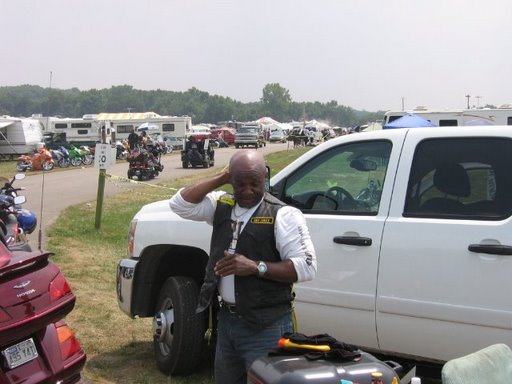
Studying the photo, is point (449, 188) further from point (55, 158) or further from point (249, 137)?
point (249, 137)

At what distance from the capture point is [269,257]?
2.93 meters

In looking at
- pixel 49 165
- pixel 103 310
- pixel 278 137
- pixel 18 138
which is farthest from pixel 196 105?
pixel 103 310

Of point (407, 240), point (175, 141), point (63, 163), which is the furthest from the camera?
point (175, 141)

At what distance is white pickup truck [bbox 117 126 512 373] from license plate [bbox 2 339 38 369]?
1.25 metres

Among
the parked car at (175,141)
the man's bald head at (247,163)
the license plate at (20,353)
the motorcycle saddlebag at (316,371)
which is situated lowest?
the license plate at (20,353)

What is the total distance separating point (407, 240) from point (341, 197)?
637 millimetres

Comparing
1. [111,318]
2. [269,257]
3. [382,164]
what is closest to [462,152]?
[382,164]

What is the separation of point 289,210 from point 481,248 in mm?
1217

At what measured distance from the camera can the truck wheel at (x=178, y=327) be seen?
448cm

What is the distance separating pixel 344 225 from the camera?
3.93 metres

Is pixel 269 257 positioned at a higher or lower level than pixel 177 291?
higher

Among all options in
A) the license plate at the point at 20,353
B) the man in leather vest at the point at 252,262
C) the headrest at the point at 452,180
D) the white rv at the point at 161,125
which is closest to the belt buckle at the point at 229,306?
the man in leather vest at the point at 252,262

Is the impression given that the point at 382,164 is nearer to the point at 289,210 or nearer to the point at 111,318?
the point at 289,210

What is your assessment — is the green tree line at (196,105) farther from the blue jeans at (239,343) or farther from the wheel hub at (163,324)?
the blue jeans at (239,343)
